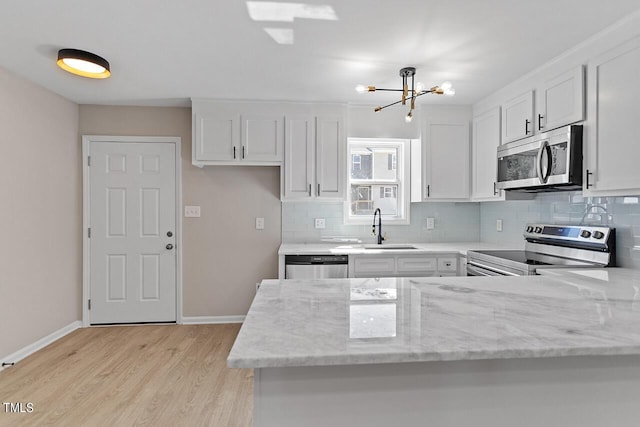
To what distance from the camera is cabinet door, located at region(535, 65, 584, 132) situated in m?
2.22

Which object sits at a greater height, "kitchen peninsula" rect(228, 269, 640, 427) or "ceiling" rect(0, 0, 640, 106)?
"ceiling" rect(0, 0, 640, 106)

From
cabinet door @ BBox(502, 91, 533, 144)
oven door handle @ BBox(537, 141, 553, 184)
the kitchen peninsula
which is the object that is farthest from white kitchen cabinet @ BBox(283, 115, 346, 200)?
the kitchen peninsula

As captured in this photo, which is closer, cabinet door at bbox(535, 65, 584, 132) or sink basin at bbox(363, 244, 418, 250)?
cabinet door at bbox(535, 65, 584, 132)

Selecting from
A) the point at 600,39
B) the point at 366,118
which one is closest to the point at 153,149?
the point at 366,118

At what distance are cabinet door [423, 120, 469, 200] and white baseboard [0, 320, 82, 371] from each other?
149 inches

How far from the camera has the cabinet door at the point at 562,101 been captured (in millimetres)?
2219

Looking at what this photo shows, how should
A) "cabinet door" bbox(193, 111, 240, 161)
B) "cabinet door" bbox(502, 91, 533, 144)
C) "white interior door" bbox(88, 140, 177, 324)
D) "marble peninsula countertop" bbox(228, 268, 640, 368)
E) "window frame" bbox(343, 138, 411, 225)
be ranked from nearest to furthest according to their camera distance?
"marble peninsula countertop" bbox(228, 268, 640, 368), "cabinet door" bbox(502, 91, 533, 144), "cabinet door" bbox(193, 111, 240, 161), "white interior door" bbox(88, 140, 177, 324), "window frame" bbox(343, 138, 411, 225)

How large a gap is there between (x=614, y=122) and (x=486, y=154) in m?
1.28

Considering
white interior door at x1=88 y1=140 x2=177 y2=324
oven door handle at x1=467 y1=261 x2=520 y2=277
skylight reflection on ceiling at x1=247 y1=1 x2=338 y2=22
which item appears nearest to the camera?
skylight reflection on ceiling at x1=247 y1=1 x2=338 y2=22

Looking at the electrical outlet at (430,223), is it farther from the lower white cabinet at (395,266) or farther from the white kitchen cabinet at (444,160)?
the lower white cabinet at (395,266)

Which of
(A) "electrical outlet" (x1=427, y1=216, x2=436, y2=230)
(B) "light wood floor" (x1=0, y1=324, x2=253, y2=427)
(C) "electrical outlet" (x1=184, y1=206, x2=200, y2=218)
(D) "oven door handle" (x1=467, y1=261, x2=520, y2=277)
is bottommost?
(B) "light wood floor" (x1=0, y1=324, x2=253, y2=427)

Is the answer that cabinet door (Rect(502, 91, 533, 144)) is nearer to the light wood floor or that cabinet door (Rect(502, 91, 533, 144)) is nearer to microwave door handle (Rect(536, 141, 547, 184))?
microwave door handle (Rect(536, 141, 547, 184))

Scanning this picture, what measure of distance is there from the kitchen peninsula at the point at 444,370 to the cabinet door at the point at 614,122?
132 centimetres

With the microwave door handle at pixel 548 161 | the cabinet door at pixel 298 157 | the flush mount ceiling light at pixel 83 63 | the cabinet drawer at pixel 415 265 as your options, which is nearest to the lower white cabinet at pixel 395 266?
the cabinet drawer at pixel 415 265
